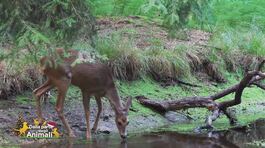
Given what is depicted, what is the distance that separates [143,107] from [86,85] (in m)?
2.04

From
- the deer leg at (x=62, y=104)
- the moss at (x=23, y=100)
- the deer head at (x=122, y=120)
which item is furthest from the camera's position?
the moss at (x=23, y=100)

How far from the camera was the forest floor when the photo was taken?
1120 centimetres

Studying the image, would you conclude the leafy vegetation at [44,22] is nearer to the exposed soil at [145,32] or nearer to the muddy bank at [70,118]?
the muddy bank at [70,118]

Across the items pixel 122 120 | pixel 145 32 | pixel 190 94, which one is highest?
pixel 145 32

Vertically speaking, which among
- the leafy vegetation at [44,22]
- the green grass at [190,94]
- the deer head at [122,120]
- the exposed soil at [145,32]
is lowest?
the green grass at [190,94]

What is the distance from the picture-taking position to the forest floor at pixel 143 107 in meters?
11.2

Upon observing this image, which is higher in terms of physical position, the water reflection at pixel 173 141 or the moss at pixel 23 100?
the moss at pixel 23 100

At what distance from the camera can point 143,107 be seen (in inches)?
512

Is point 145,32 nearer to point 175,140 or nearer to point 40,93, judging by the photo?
point 40,93

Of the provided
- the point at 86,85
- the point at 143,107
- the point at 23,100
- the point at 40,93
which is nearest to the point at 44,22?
the point at 40,93

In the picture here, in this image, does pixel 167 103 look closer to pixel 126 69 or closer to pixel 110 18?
pixel 126 69

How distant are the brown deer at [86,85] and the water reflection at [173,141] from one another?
15.1 inches

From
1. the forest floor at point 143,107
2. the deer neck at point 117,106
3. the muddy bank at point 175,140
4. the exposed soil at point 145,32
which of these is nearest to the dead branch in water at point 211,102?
the forest floor at point 143,107

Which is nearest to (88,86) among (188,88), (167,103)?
(167,103)
